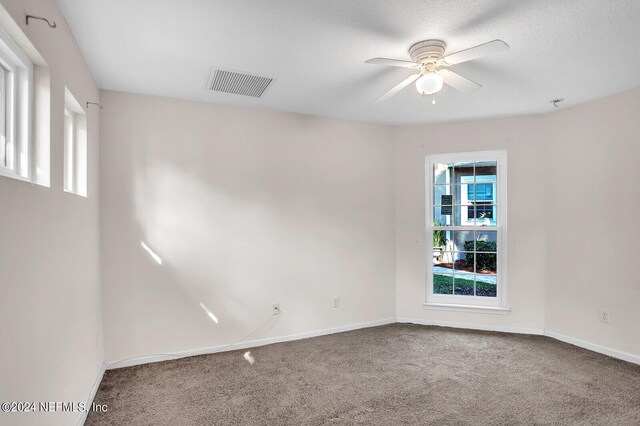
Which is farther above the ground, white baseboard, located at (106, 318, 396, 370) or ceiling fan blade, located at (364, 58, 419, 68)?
ceiling fan blade, located at (364, 58, 419, 68)

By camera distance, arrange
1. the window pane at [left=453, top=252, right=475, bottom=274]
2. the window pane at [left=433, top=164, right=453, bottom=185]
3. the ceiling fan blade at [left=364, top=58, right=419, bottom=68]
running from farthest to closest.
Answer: the window pane at [left=433, top=164, right=453, bottom=185], the window pane at [left=453, top=252, right=475, bottom=274], the ceiling fan blade at [left=364, top=58, right=419, bottom=68]

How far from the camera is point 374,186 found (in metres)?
4.38

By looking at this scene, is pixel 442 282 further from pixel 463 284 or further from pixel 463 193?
pixel 463 193

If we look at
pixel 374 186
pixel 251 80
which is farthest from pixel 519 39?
pixel 374 186

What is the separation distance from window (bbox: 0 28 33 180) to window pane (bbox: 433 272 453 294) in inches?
157

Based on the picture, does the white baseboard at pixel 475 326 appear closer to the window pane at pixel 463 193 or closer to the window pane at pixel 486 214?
the window pane at pixel 486 214

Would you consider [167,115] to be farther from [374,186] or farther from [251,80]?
[374,186]

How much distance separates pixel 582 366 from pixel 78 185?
4.30 metres

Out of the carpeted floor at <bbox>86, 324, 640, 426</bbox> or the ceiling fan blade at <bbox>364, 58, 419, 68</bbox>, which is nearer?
the ceiling fan blade at <bbox>364, 58, 419, 68</bbox>

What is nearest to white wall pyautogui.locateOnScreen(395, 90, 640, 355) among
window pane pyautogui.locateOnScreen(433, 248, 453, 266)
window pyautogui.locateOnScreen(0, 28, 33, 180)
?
window pane pyautogui.locateOnScreen(433, 248, 453, 266)

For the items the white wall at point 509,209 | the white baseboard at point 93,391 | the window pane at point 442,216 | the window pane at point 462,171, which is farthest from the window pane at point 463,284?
the white baseboard at point 93,391

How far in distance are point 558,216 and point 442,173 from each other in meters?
1.29

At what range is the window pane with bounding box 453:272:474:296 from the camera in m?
4.29

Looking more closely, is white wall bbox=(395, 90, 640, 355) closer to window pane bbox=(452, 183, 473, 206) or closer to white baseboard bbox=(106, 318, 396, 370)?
window pane bbox=(452, 183, 473, 206)
